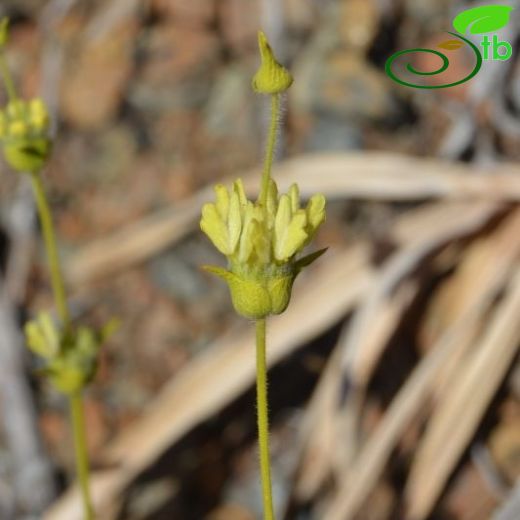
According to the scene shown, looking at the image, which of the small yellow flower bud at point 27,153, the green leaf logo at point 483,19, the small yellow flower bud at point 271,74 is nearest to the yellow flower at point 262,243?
the small yellow flower bud at point 271,74

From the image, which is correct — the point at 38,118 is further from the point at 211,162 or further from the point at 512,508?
the point at 211,162

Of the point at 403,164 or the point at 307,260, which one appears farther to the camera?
the point at 403,164

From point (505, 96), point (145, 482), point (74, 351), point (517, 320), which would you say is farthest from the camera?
point (505, 96)

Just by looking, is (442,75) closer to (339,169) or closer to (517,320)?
(339,169)

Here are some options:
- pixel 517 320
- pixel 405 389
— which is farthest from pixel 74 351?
pixel 517 320

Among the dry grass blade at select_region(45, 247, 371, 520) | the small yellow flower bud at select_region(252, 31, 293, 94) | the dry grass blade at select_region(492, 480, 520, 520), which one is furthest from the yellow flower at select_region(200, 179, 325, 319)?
the dry grass blade at select_region(45, 247, 371, 520)

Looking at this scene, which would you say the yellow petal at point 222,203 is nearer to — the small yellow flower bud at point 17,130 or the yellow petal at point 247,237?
the yellow petal at point 247,237
